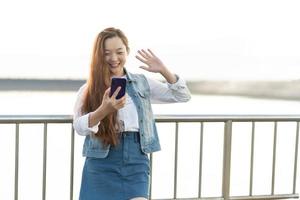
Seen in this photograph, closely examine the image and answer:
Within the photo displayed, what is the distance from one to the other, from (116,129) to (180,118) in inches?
32.7

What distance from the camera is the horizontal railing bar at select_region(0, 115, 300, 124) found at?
8.81ft

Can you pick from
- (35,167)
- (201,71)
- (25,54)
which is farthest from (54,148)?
(201,71)

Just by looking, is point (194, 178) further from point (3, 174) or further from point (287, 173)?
point (3, 174)

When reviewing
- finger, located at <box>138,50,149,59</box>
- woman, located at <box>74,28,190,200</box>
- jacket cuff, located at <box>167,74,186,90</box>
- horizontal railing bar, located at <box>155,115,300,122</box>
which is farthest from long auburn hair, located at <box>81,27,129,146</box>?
horizontal railing bar, located at <box>155,115,300,122</box>

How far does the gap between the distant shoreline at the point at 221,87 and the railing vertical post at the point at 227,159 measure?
2021 mm

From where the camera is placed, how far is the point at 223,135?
10.3 feet

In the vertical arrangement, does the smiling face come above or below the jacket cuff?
above

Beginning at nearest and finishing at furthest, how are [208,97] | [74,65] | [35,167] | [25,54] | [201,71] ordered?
1. [35,167]
2. [74,65]
3. [25,54]
4. [201,71]
5. [208,97]

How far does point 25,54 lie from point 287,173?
3.30 meters

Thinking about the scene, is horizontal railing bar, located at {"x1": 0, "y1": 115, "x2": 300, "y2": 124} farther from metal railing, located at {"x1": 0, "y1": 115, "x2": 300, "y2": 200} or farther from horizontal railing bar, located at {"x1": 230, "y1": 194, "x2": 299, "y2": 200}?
horizontal railing bar, located at {"x1": 230, "y1": 194, "x2": 299, "y2": 200}

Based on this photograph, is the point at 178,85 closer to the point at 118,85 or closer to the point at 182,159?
the point at 118,85

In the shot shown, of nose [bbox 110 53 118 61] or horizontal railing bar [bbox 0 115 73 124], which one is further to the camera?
horizontal railing bar [bbox 0 115 73 124]

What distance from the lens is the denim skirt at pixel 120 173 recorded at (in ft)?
7.13

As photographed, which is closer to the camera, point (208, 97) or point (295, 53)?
point (295, 53)
